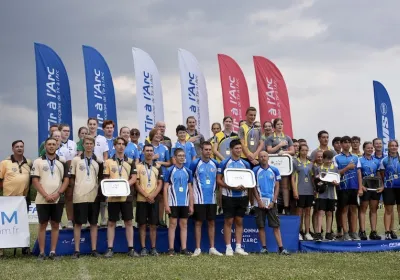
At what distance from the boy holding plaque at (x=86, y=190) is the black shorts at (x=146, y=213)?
78 cm

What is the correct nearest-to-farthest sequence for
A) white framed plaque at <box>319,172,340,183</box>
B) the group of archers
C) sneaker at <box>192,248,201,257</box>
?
the group of archers < sneaker at <box>192,248,201,257</box> < white framed plaque at <box>319,172,340,183</box>

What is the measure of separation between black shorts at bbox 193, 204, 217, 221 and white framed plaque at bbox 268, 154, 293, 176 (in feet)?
5.47

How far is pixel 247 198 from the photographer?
35.4 ft

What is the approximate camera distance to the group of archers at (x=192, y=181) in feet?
33.9

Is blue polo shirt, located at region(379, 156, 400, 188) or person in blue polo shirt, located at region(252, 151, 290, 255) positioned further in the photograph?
blue polo shirt, located at region(379, 156, 400, 188)

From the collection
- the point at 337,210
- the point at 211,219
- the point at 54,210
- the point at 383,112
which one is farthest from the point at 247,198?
the point at 383,112

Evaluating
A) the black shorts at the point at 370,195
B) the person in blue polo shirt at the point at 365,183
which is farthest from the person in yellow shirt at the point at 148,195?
the black shorts at the point at 370,195

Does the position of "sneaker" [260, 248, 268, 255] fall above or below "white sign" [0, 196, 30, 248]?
below

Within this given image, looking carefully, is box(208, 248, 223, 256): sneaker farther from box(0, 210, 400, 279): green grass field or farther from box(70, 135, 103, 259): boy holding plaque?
box(70, 135, 103, 259): boy holding plaque

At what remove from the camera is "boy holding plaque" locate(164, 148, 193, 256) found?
34.7ft

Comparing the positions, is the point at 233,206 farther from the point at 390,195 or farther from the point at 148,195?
the point at 390,195

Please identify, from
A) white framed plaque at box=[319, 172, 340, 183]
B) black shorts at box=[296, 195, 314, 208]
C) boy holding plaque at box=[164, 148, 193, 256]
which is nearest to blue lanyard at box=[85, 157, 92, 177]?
boy holding plaque at box=[164, 148, 193, 256]

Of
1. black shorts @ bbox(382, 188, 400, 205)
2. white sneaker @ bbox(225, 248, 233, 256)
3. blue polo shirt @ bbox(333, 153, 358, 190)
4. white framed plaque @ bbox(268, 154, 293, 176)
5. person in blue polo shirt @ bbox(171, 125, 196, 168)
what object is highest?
person in blue polo shirt @ bbox(171, 125, 196, 168)

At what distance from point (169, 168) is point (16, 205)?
9.96 ft
